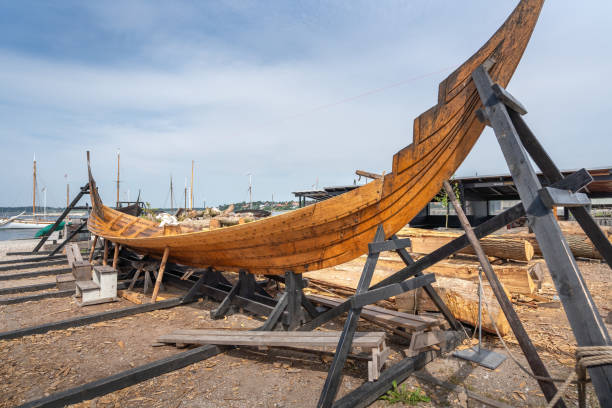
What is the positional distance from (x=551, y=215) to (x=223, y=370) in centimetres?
327

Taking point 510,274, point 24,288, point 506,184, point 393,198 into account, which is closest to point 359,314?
point 393,198

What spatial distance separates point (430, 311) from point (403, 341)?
791mm

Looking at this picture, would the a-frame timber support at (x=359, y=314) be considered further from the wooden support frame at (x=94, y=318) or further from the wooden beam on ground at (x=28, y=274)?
the wooden beam on ground at (x=28, y=274)

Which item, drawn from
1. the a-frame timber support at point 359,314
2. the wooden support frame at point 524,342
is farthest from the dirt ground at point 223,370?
the wooden support frame at point 524,342

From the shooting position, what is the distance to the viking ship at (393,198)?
7.69 feet

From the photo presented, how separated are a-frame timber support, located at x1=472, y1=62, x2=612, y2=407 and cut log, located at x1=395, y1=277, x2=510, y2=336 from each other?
204 cm

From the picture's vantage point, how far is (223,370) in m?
3.38

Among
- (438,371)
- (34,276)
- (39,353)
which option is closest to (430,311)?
(438,371)

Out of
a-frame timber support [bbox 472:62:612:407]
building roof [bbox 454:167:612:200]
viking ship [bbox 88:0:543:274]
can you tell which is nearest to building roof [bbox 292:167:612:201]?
building roof [bbox 454:167:612:200]

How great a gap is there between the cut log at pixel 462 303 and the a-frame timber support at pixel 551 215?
204 centimetres

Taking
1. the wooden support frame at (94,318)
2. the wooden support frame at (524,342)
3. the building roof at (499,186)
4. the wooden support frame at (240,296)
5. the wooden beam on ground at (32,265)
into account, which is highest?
the building roof at (499,186)

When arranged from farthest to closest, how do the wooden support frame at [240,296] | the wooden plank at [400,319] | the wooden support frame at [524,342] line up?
the wooden support frame at [240,296]
the wooden plank at [400,319]
the wooden support frame at [524,342]

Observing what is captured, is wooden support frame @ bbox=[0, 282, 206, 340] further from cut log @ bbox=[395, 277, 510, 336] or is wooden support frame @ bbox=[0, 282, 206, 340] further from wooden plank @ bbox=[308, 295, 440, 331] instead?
cut log @ bbox=[395, 277, 510, 336]

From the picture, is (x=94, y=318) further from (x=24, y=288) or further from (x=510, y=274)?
(x=510, y=274)
